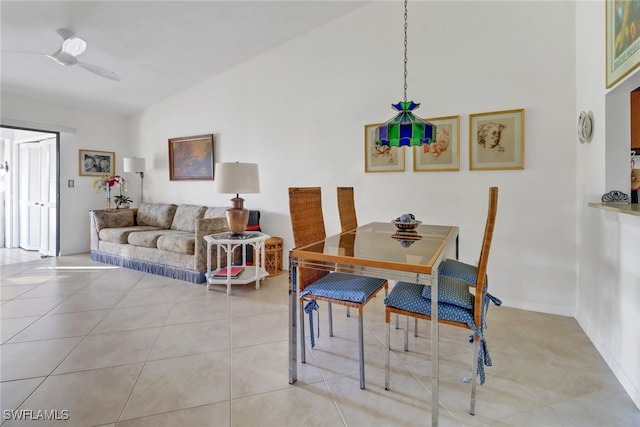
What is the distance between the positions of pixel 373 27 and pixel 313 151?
4.86 feet

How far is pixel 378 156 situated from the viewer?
3453 mm

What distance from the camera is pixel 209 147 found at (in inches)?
189

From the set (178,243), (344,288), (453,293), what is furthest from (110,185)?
(453,293)

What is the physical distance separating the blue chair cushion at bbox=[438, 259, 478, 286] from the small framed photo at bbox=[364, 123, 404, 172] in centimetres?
141

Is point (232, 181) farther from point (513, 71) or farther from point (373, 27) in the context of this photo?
point (513, 71)

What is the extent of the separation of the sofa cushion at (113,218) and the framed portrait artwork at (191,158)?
906 millimetres

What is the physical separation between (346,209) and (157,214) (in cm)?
356

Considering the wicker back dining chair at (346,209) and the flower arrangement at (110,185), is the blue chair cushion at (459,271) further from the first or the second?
the flower arrangement at (110,185)

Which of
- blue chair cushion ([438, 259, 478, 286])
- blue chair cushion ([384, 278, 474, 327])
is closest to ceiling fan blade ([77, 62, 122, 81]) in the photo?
blue chair cushion ([384, 278, 474, 327])

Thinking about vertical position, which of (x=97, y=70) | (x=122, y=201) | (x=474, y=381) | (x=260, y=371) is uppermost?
(x=97, y=70)

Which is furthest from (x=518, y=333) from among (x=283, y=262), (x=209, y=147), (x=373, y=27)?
(x=209, y=147)

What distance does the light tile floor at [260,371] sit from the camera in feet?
4.98

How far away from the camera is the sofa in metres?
3.72

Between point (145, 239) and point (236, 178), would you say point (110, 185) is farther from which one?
point (236, 178)
